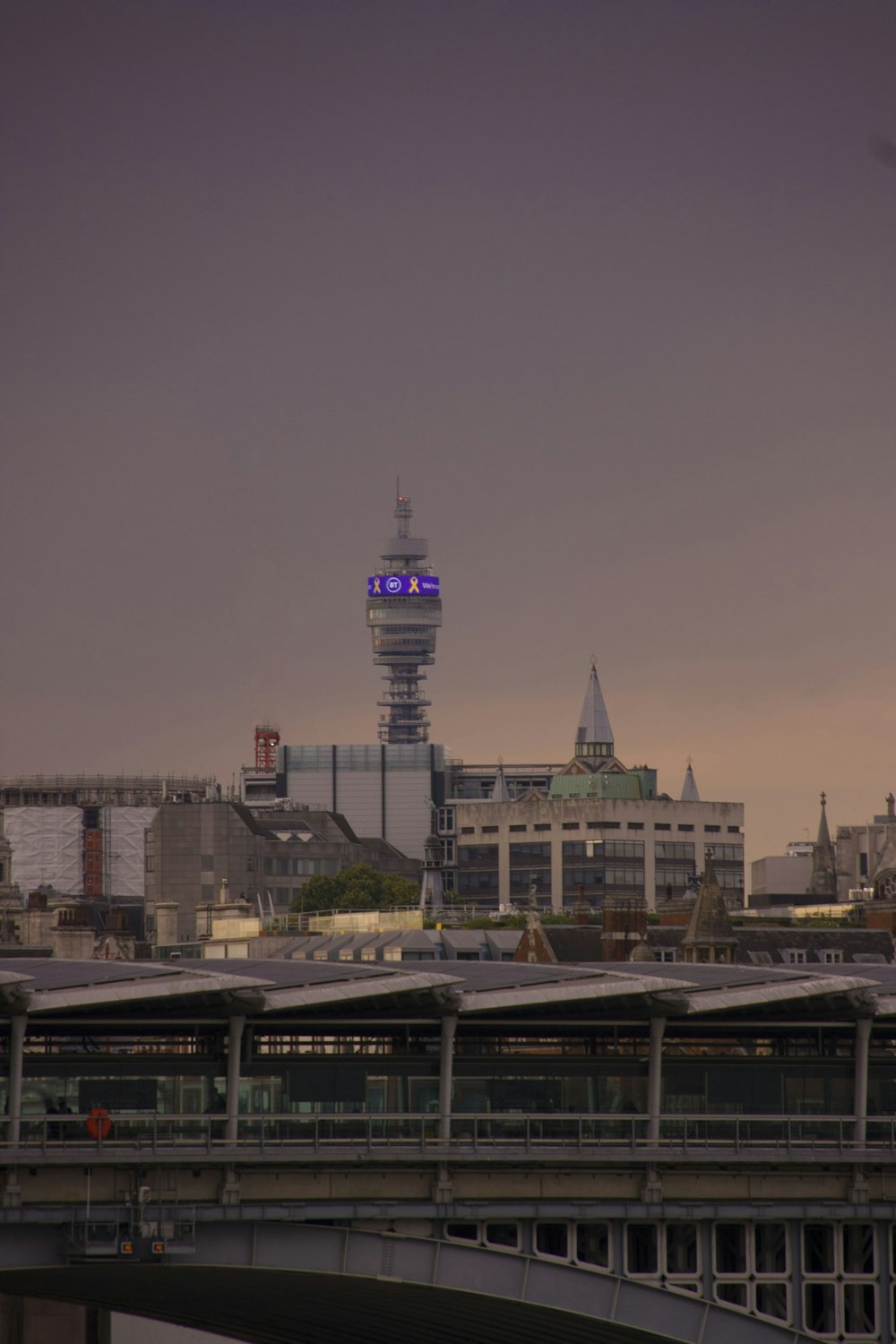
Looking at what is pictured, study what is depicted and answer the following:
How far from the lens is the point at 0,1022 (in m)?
72.7

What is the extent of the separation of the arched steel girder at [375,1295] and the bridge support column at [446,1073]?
3.68m

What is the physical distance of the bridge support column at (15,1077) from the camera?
70.0m

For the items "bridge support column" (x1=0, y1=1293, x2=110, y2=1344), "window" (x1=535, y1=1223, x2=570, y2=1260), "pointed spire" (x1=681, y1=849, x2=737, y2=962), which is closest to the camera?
"window" (x1=535, y1=1223, x2=570, y2=1260)

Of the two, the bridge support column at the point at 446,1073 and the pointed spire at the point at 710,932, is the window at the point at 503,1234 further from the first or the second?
the pointed spire at the point at 710,932

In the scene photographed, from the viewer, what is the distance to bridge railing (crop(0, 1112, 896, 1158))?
233ft

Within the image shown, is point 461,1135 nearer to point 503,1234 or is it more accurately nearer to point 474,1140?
point 474,1140

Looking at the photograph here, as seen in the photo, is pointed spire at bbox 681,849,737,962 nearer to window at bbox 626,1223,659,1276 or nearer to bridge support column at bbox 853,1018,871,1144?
bridge support column at bbox 853,1018,871,1144

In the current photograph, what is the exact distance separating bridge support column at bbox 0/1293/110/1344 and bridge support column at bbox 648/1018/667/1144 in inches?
1471

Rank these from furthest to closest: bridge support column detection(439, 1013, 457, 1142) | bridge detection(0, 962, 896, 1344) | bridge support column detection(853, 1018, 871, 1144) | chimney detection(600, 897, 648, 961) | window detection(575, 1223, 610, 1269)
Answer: chimney detection(600, 897, 648, 961), bridge support column detection(853, 1018, 871, 1144), window detection(575, 1223, 610, 1269), bridge support column detection(439, 1013, 457, 1142), bridge detection(0, 962, 896, 1344)

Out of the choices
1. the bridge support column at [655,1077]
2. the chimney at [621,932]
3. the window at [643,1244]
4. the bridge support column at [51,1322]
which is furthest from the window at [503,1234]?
the chimney at [621,932]

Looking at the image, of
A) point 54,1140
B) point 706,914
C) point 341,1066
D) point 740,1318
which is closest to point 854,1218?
point 740,1318

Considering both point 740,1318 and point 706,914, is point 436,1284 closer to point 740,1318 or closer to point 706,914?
point 740,1318

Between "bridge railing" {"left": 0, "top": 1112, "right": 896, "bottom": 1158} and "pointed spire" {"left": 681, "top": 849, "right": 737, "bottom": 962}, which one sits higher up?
"pointed spire" {"left": 681, "top": 849, "right": 737, "bottom": 962}

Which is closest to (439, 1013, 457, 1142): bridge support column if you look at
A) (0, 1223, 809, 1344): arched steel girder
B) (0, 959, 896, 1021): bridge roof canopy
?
(0, 959, 896, 1021): bridge roof canopy
